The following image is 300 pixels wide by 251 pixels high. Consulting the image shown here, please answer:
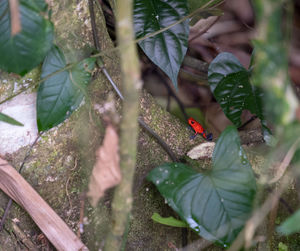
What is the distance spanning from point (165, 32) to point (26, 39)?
17.4 inches

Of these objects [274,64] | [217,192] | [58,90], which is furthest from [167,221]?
[274,64]

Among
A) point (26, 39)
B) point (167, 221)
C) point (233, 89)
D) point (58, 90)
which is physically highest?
point (26, 39)

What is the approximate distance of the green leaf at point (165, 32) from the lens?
1.01m

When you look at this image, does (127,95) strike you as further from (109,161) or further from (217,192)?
(217,192)

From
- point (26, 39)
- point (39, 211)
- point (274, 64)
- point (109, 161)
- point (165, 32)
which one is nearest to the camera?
point (274, 64)

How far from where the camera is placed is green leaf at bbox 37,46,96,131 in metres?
0.86

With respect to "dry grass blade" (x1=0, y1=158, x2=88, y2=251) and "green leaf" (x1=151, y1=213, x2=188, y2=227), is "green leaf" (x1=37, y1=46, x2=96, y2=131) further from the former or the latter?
"green leaf" (x1=151, y1=213, x2=188, y2=227)

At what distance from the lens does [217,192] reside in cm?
82

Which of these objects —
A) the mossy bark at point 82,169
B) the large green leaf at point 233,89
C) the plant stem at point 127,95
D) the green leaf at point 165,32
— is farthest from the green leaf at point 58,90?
the large green leaf at point 233,89

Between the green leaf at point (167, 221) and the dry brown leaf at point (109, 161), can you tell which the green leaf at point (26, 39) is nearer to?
the dry brown leaf at point (109, 161)

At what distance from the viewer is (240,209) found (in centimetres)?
81

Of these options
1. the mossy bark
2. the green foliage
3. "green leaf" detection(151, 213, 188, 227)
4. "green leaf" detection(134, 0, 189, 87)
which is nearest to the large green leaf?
"green leaf" detection(134, 0, 189, 87)

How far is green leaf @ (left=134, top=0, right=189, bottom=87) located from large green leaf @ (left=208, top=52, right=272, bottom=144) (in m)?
0.18

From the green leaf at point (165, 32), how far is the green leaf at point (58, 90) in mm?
220
